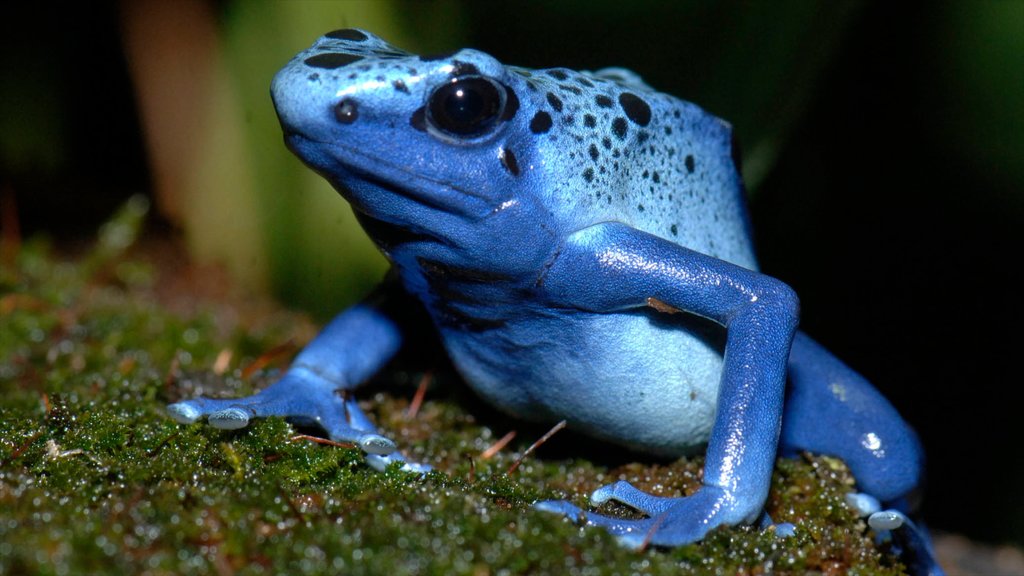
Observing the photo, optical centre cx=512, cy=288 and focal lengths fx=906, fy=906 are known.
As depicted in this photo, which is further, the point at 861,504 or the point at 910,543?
the point at 910,543

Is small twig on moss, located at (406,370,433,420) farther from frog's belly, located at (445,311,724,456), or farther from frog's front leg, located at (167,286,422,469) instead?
frog's belly, located at (445,311,724,456)

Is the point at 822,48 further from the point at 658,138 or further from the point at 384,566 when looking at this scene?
the point at 384,566

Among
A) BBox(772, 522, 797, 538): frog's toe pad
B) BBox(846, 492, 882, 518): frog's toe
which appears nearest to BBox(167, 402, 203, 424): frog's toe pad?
BBox(772, 522, 797, 538): frog's toe pad

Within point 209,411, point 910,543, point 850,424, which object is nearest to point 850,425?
point 850,424

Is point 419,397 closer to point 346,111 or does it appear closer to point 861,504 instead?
point 346,111

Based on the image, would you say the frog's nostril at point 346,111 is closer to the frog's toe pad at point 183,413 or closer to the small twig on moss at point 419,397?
the frog's toe pad at point 183,413
